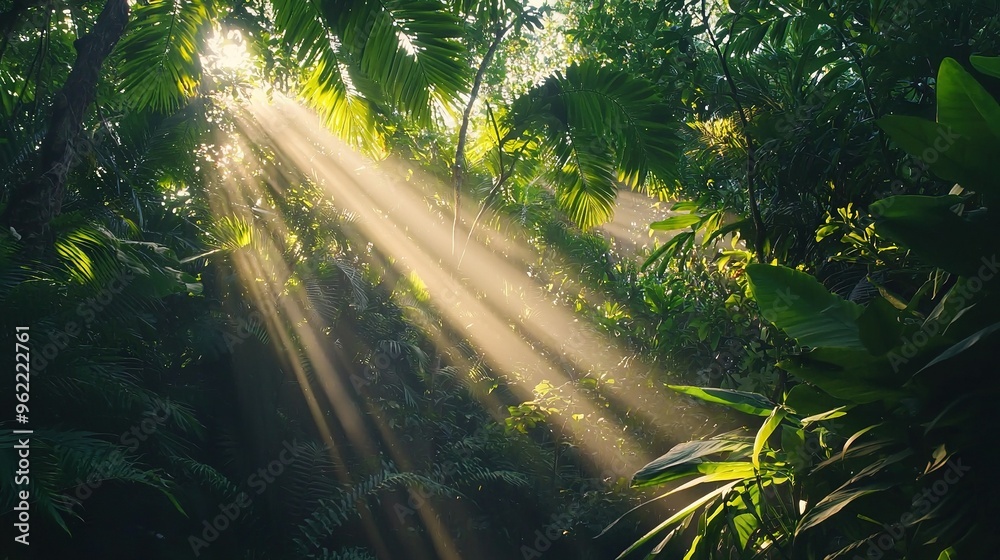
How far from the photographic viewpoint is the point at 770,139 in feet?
8.43

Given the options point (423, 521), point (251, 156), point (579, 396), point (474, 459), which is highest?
point (251, 156)

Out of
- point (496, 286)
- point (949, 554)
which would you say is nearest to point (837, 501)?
point (949, 554)

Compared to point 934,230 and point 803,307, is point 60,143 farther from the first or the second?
point 934,230

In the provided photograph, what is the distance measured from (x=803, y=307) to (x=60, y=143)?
3473 millimetres

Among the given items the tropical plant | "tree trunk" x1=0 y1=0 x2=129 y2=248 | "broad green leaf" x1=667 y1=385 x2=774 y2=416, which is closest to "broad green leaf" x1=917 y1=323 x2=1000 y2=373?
the tropical plant

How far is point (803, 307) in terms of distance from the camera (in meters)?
1.67

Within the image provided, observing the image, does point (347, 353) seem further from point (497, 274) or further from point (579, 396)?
point (579, 396)

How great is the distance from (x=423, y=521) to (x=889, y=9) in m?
5.40

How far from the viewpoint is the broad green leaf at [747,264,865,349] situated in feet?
5.18

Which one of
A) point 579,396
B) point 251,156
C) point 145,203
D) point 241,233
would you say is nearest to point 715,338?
point 579,396

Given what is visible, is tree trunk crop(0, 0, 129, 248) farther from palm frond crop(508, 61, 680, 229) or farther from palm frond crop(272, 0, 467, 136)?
palm frond crop(508, 61, 680, 229)

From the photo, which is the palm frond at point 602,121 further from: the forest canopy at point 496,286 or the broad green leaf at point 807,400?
the broad green leaf at point 807,400

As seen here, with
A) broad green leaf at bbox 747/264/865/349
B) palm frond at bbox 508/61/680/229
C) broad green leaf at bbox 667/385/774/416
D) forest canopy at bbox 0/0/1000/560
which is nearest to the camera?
forest canopy at bbox 0/0/1000/560

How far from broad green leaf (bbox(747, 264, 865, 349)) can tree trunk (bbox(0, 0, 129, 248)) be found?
331 cm
